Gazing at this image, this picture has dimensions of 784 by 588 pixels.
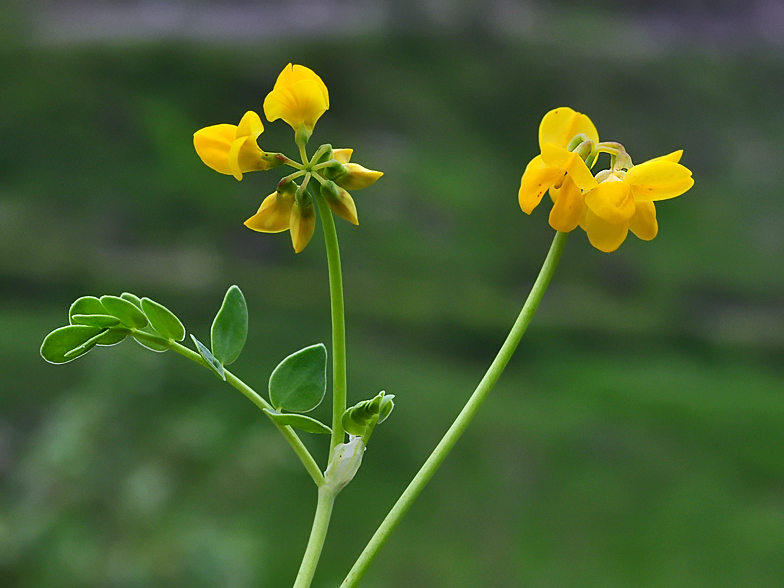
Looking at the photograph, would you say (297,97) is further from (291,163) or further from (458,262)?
(458,262)

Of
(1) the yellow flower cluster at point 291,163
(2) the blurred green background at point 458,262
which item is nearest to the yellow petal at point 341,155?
(1) the yellow flower cluster at point 291,163

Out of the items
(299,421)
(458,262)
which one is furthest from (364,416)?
(458,262)

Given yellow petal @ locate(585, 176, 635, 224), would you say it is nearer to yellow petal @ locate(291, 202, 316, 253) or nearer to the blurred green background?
yellow petal @ locate(291, 202, 316, 253)

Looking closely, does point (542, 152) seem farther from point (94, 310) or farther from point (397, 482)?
point (397, 482)

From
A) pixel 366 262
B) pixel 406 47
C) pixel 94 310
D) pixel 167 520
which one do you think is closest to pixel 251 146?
pixel 94 310

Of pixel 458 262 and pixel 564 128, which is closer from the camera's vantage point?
pixel 564 128
